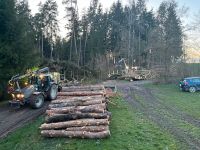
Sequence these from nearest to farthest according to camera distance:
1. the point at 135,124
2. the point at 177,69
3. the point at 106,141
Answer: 1. the point at 106,141
2. the point at 135,124
3. the point at 177,69

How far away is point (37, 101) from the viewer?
25281 millimetres

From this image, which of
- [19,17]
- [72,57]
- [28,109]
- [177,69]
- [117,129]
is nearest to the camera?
[117,129]

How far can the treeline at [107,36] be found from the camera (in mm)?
53000

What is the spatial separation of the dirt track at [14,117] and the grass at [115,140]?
88 cm

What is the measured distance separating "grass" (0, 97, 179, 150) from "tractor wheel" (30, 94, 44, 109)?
455 cm

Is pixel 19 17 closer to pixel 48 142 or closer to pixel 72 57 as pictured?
pixel 48 142

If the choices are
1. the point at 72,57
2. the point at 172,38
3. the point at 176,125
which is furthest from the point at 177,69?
the point at 176,125

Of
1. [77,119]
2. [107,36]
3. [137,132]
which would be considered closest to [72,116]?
[77,119]

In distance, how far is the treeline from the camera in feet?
174

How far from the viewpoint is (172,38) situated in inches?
2026

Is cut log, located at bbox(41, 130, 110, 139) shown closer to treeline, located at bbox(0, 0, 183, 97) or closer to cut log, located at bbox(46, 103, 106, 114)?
cut log, located at bbox(46, 103, 106, 114)

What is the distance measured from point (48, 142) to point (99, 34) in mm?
58115

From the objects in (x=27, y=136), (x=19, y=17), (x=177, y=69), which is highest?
(x=19, y=17)

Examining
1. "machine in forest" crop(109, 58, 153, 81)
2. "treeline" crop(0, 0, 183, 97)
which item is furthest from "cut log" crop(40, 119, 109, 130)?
"machine in forest" crop(109, 58, 153, 81)
